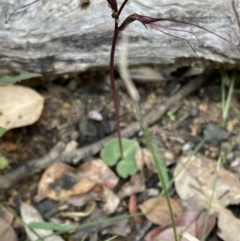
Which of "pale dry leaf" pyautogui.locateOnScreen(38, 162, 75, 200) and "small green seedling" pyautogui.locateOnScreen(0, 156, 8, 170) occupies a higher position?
"small green seedling" pyautogui.locateOnScreen(0, 156, 8, 170)

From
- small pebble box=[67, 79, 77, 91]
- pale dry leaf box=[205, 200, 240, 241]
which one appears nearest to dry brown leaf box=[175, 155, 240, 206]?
pale dry leaf box=[205, 200, 240, 241]

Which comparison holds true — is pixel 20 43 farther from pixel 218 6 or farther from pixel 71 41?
pixel 218 6

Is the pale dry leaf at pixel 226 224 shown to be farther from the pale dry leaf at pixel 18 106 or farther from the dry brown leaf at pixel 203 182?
the pale dry leaf at pixel 18 106

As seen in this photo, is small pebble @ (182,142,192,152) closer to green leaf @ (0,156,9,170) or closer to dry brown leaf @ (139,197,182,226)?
dry brown leaf @ (139,197,182,226)

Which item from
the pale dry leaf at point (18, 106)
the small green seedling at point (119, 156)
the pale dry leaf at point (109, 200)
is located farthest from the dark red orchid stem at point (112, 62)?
the pale dry leaf at point (18, 106)

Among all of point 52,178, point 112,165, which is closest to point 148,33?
point 112,165
